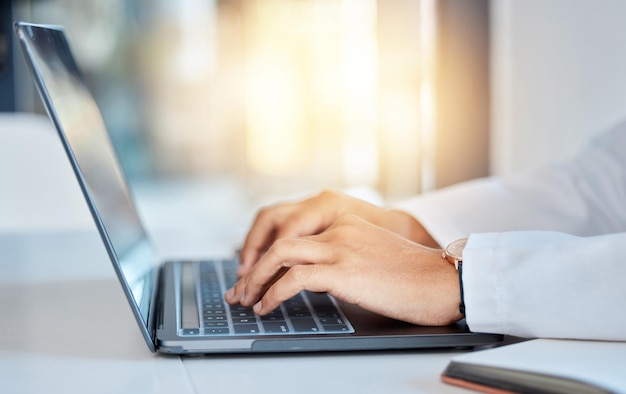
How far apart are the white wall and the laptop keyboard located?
1.20 metres

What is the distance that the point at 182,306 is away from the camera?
828 millimetres

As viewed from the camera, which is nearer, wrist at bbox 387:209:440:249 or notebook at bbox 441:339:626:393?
notebook at bbox 441:339:626:393

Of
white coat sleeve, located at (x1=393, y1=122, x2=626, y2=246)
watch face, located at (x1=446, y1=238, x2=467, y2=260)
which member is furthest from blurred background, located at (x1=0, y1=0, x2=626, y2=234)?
watch face, located at (x1=446, y1=238, x2=467, y2=260)

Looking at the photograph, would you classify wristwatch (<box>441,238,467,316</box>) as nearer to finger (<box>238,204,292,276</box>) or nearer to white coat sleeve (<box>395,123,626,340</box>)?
white coat sleeve (<box>395,123,626,340</box>)

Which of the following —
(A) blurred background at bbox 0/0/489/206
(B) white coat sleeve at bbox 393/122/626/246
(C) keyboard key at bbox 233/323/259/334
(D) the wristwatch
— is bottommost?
(A) blurred background at bbox 0/0/489/206

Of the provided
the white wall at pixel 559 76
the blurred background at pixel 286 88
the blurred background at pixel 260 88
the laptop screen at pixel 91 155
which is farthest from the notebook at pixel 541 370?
the blurred background at pixel 260 88

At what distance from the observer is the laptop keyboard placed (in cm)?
71

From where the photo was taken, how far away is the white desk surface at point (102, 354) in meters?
0.62

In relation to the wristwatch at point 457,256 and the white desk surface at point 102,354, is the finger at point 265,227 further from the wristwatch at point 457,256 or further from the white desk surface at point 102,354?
the wristwatch at point 457,256

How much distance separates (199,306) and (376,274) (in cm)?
18

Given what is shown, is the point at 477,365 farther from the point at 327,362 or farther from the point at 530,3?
the point at 530,3

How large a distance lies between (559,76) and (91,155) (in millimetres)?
1650

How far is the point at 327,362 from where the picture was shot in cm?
67

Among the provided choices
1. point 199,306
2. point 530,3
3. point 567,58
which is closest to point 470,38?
point 530,3
